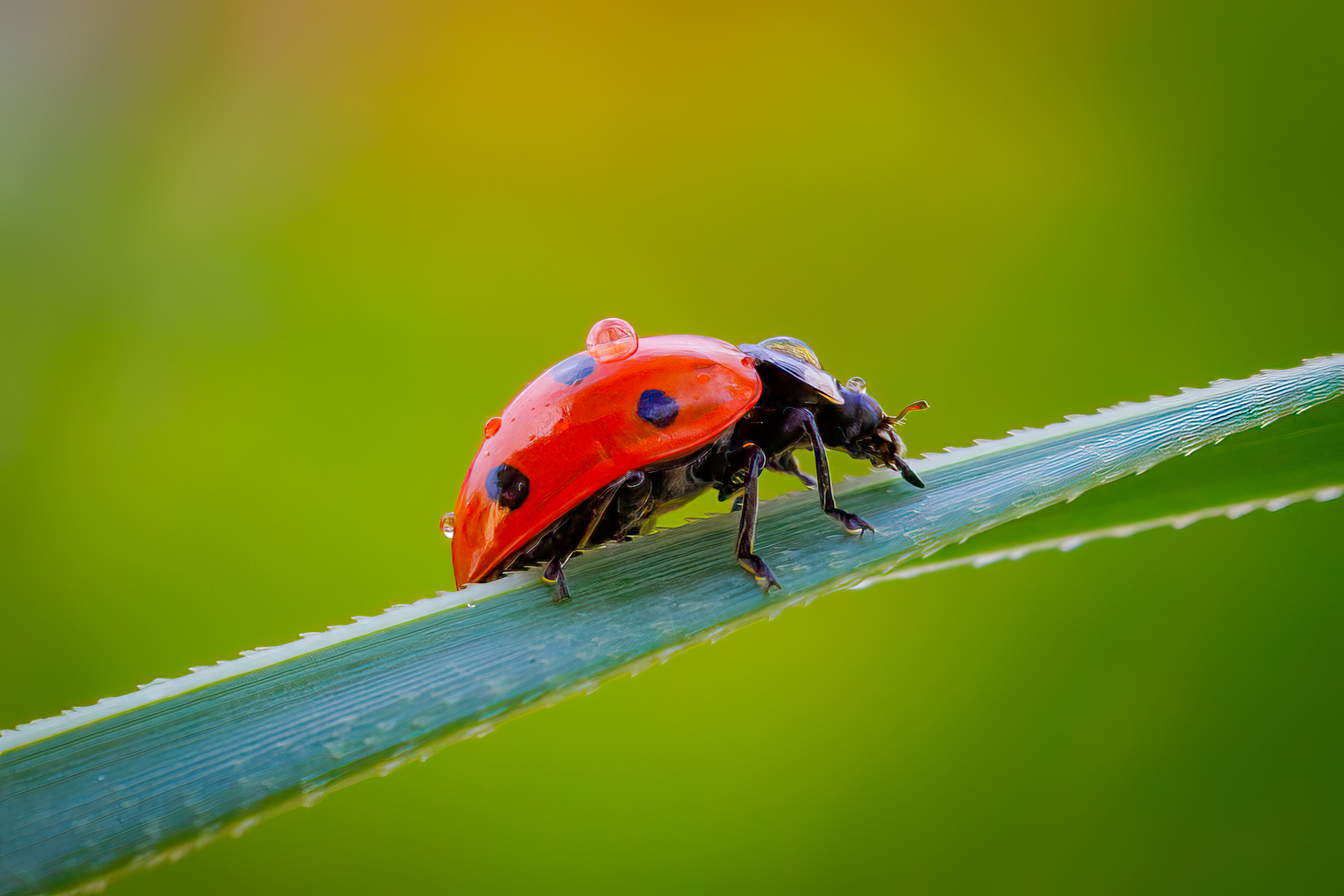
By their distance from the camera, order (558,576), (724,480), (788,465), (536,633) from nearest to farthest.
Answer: (536,633) → (558,576) → (724,480) → (788,465)

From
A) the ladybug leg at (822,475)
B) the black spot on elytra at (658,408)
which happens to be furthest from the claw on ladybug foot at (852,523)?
the black spot on elytra at (658,408)

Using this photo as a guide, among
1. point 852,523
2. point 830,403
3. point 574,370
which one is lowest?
point 852,523

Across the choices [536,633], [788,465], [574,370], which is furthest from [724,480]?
[536,633]

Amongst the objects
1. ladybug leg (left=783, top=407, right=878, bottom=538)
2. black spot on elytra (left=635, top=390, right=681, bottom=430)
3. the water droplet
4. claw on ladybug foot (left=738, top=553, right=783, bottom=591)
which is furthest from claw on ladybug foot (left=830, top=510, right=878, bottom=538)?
the water droplet

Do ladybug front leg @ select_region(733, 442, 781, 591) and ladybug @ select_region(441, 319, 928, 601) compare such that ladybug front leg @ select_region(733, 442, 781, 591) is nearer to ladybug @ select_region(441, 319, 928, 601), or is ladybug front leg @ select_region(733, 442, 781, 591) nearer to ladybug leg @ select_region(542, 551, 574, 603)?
ladybug @ select_region(441, 319, 928, 601)

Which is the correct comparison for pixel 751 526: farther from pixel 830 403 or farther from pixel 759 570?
pixel 830 403

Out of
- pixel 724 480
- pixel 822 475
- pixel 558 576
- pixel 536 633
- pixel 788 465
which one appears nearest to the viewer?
pixel 536 633

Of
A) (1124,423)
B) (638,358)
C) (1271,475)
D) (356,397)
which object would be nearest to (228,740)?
(638,358)
